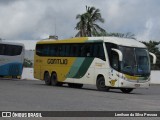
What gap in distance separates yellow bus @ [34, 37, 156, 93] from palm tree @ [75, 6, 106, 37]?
131ft

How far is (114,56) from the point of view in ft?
88.3

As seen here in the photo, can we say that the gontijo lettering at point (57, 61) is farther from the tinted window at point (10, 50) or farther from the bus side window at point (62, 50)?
the tinted window at point (10, 50)

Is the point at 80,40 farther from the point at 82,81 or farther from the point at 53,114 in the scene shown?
the point at 53,114

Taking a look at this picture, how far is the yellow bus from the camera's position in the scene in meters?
26.8

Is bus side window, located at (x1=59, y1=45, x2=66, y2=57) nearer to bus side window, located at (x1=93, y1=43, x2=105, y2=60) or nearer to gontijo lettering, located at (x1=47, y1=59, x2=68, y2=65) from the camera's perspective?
gontijo lettering, located at (x1=47, y1=59, x2=68, y2=65)

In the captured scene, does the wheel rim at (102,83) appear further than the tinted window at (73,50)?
No

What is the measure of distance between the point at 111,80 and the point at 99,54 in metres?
1.96

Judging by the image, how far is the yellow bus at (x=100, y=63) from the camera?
26812mm

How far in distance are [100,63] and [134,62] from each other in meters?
2.20

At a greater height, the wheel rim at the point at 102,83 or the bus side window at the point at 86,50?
the bus side window at the point at 86,50

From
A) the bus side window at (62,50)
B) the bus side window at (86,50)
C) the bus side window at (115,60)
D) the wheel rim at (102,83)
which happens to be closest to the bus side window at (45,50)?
the bus side window at (62,50)

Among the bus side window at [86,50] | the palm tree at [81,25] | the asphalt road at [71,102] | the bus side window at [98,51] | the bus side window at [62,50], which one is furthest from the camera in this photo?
the palm tree at [81,25]

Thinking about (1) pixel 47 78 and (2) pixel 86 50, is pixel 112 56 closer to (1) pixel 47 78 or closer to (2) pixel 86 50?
(2) pixel 86 50

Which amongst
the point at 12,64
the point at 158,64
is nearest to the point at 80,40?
the point at 12,64
